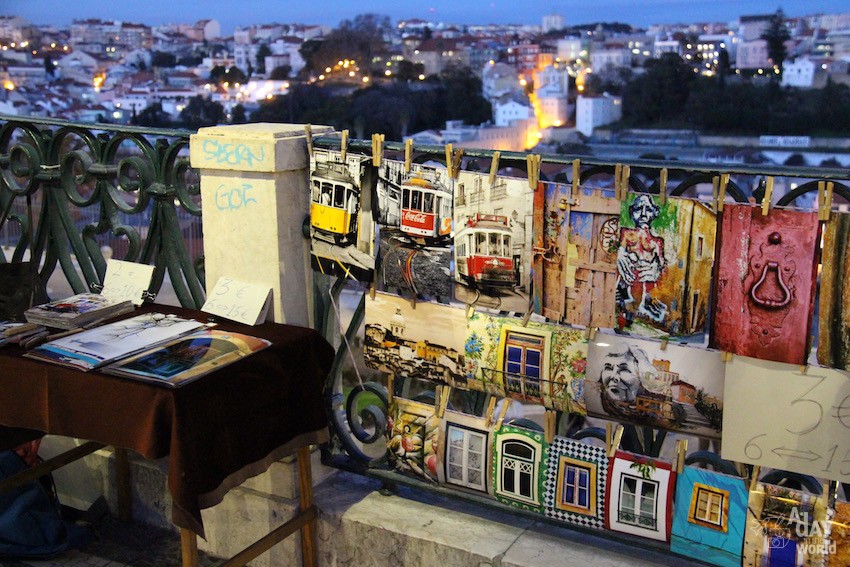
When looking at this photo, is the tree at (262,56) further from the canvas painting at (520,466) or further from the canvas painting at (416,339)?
the canvas painting at (520,466)

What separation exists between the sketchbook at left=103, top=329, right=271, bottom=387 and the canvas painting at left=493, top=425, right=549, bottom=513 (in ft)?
2.72

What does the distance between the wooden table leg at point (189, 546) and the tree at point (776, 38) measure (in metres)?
73.4

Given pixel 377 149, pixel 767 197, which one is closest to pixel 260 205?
pixel 377 149

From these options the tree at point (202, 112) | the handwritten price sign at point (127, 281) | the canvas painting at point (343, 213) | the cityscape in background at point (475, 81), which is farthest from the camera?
the cityscape in background at point (475, 81)

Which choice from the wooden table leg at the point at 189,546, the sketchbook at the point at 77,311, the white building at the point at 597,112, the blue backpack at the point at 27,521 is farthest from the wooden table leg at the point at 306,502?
the white building at the point at 597,112

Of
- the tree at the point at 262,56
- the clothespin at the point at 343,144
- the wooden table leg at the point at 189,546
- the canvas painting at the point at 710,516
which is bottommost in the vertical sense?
the wooden table leg at the point at 189,546

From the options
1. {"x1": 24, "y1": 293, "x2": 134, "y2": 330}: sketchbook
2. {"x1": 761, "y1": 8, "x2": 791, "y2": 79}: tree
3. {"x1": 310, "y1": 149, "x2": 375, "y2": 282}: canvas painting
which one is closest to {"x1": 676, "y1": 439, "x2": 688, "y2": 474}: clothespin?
{"x1": 310, "y1": 149, "x2": 375, "y2": 282}: canvas painting

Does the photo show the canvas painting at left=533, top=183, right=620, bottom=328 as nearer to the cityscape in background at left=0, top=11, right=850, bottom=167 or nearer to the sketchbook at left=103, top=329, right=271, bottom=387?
the sketchbook at left=103, top=329, right=271, bottom=387

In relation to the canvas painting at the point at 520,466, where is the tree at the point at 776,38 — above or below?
above

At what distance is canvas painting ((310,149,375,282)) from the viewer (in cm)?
279

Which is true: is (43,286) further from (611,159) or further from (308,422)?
(611,159)

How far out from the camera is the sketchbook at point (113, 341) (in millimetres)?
2600

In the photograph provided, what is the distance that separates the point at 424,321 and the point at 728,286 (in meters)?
0.98

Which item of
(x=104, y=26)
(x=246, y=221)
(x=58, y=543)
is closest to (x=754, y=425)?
(x=246, y=221)
